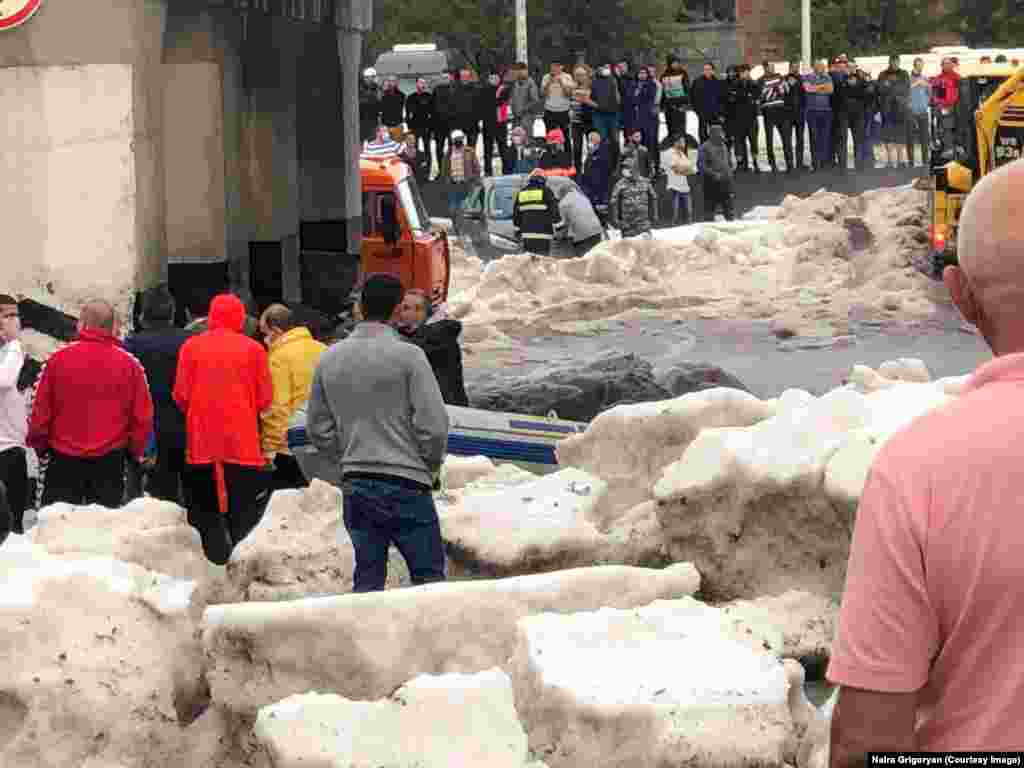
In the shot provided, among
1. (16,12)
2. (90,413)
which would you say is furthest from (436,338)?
(16,12)

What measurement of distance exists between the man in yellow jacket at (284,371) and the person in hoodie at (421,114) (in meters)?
25.0

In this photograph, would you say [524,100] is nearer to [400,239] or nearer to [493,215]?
[493,215]

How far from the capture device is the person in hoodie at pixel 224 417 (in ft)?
33.8

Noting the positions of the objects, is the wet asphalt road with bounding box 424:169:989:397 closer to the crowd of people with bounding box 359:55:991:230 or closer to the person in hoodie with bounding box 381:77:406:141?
the crowd of people with bounding box 359:55:991:230

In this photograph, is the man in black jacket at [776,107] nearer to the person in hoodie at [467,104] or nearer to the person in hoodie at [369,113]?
the person in hoodie at [467,104]

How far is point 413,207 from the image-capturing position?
78.7 feet

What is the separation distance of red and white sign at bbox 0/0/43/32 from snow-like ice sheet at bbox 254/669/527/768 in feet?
28.4

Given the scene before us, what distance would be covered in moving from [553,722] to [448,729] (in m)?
0.30

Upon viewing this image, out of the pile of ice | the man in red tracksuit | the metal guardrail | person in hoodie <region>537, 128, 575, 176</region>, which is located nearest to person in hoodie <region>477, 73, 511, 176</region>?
person in hoodie <region>537, 128, 575, 176</region>

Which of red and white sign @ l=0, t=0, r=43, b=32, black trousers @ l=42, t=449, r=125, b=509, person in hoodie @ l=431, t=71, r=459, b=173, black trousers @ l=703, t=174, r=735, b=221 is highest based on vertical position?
red and white sign @ l=0, t=0, r=43, b=32

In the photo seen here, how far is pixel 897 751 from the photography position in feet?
9.46

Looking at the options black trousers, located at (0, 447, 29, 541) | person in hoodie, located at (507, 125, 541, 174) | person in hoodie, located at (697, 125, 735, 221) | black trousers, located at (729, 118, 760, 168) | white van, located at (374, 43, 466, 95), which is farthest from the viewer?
white van, located at (374, 43, 466, 95)

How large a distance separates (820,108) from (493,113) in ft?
17.0

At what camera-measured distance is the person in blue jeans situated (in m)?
36.1
